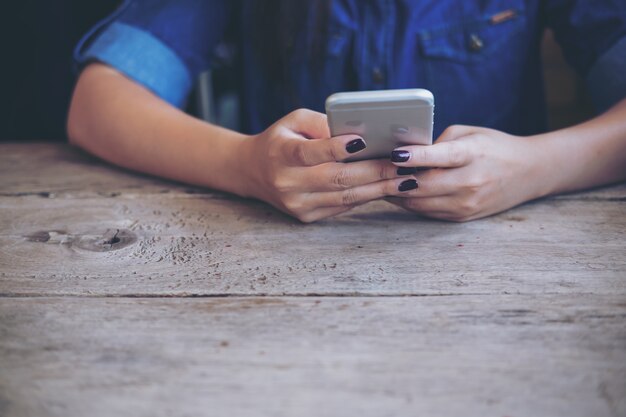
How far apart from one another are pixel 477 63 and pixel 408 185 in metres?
0.43

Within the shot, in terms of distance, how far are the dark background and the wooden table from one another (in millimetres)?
870

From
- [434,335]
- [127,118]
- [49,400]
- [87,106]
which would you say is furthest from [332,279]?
[87,106]

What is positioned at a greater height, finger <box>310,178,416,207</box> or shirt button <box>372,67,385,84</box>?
shirt button <box>372,67,385,84</box>

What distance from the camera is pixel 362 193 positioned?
72 centimetres

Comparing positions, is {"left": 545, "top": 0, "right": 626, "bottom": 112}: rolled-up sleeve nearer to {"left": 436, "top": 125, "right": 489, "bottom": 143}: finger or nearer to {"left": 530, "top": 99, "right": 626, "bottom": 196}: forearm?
{"left": 530, "top": 99, "right": 626, "bottom": 196}: forearm

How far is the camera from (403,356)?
0.49m

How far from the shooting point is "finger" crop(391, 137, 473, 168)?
2.17 feet

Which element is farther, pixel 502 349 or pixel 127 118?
pixel 127 118

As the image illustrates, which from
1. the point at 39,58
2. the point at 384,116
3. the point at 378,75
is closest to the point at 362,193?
the point at 384,116

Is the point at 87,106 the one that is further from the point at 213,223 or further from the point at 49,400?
the point at 49,400

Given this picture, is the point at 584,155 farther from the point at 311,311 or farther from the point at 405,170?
the point at 311,311

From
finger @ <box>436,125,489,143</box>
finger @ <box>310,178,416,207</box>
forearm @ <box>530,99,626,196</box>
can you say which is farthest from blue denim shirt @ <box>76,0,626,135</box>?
finger @ <box>310,178,416,207</box>

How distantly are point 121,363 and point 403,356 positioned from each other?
0.76 feet

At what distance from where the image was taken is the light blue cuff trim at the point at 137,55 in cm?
102
